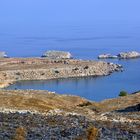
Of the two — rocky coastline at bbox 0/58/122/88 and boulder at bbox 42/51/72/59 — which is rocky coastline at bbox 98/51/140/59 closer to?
boulder at bbox 42/51/72/59

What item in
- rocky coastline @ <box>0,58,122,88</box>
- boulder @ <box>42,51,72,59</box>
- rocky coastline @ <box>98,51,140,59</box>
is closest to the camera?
rocky coastline @ <box>0,58,122,88</box>

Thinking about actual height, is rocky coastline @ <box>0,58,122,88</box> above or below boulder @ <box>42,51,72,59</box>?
below

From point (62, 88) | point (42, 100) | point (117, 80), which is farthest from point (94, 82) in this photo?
point (42, 100)

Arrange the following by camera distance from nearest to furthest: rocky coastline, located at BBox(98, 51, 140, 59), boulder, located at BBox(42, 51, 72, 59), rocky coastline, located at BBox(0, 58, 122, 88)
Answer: rocky coastline, located at BBox(0, 58, 122, 88), boulder, located at BBox(42, 51, 72, 59), rocky coastline, located at BBox(98, 51, 140, 59)

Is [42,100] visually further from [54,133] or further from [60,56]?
[60,56]

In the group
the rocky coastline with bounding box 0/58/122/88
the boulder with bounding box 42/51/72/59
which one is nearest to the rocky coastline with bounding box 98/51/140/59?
the boulder with bounding box 42/51/72/59

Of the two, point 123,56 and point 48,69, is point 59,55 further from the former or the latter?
point 48,69

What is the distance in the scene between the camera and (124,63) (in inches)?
6654

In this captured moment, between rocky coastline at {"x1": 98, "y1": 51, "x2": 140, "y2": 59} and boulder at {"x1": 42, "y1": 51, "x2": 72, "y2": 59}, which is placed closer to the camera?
boulder at {"x1": 42, "y1": 51, "x2": 72, "y2": 59}

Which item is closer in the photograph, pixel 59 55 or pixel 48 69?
pixel 48 69

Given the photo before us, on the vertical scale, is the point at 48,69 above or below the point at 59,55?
below

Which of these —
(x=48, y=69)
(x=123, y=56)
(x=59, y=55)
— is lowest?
(x=48, y=69)

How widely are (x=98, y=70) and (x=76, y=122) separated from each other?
418 feet

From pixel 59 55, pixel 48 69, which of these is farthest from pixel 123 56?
pixel 48 69
